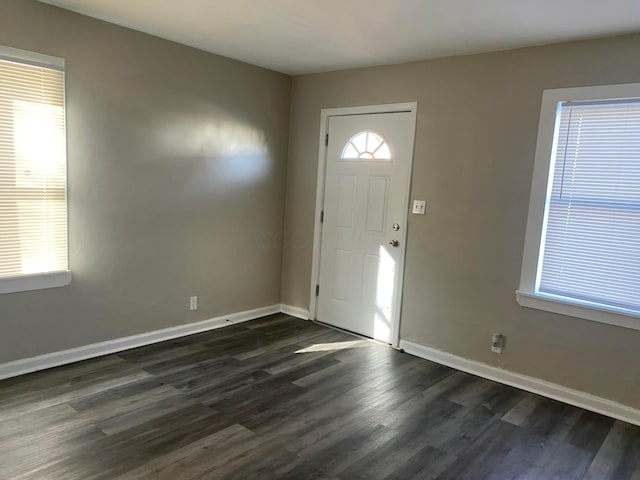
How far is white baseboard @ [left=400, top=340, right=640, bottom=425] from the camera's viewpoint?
116 inches

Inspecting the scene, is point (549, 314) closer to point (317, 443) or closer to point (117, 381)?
point (317, 443)

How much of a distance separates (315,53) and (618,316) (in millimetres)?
2965

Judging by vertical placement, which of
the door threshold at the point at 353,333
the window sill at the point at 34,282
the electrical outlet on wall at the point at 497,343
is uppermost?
the window sill at the point at 34,282

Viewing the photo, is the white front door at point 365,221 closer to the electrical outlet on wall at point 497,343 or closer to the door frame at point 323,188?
the door frame at point 323,188

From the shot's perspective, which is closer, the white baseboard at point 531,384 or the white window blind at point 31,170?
the white window blind at point 31,170

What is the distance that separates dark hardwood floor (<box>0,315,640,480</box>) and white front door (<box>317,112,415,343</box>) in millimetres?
704

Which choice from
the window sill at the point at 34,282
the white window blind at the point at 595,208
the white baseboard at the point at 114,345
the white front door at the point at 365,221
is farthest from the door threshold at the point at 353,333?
the window sill at the point at 34,282

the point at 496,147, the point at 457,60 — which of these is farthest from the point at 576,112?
the point at 457,60

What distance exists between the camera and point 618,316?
2.90 m

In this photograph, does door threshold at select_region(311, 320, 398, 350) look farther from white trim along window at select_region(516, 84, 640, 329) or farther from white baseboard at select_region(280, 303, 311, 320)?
white trim along window at select_region(516, 84, 640, 329)

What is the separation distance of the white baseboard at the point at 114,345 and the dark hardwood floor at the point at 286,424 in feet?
0.25

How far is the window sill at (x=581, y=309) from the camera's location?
9.41 feet

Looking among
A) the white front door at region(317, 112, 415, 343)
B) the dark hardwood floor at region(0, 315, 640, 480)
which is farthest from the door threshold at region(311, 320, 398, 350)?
the dark hardwood floor at region(0, 315, 640, 480)

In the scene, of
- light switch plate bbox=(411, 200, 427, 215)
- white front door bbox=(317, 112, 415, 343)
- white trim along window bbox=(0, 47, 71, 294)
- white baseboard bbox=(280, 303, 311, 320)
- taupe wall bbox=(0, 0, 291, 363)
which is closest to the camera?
white trim along window bbox=(0, 47, 71, 294)
